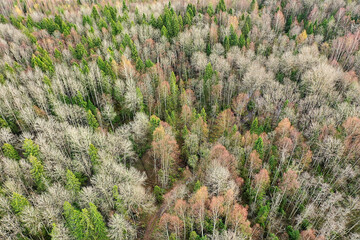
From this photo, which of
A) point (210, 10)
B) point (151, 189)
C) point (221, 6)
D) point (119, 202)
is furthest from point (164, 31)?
point (119, 202)

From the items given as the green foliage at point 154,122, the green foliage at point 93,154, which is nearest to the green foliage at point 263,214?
the green foliage at point 154,122

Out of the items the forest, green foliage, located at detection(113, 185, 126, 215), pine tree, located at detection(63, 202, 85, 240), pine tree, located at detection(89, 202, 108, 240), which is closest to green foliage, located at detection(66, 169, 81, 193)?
the forest

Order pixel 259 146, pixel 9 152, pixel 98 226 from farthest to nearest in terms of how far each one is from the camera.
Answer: pixel 259 146 → pixel 9 152 → pixel 98 226

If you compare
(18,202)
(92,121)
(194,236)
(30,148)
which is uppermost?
(30,148)

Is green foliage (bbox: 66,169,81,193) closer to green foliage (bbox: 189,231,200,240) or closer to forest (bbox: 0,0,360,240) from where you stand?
forest (bbox: 0,0,360,240)

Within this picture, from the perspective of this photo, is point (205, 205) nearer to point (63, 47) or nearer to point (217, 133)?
point (217, 133)

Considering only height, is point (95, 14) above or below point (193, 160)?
above

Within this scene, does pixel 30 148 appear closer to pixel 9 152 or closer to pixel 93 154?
pixel 9 152

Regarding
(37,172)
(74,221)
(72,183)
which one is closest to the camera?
(74,221)

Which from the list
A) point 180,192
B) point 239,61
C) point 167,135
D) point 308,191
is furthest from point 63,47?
point 308,191
